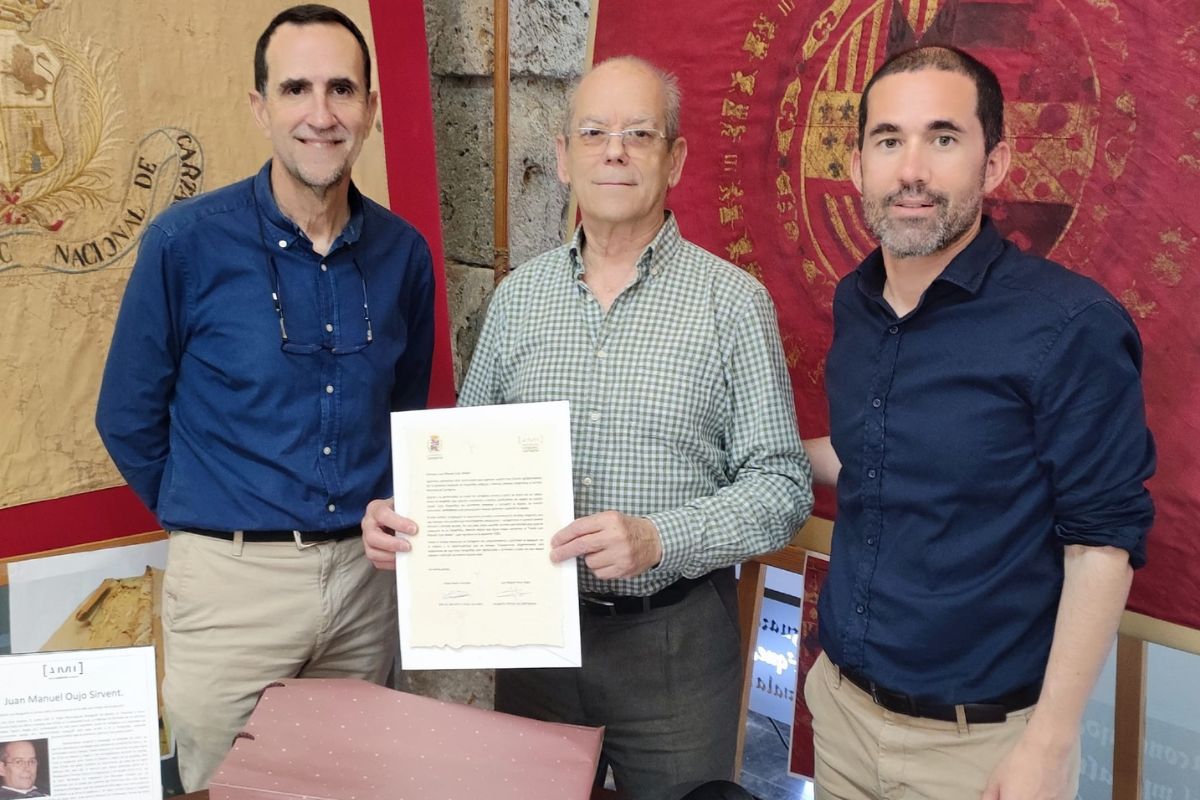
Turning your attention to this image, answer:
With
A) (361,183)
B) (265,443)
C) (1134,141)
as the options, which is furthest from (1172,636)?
(361,183)

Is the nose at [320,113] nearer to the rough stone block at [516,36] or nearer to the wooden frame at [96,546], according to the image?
the rough stone block at [516,36]

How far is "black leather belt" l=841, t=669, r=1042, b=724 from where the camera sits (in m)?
1.53

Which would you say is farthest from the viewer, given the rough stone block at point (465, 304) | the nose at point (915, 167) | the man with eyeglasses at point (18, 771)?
the rough stone block at point (465, 304)

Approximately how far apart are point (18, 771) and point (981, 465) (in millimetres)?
1390

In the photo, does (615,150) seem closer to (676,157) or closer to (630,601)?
(676,157)

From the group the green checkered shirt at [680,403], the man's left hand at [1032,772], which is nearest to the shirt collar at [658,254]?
the green checkered shirt at [680,403]

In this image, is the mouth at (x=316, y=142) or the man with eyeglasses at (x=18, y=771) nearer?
the man with eyeglasses at (x=18, y=771)

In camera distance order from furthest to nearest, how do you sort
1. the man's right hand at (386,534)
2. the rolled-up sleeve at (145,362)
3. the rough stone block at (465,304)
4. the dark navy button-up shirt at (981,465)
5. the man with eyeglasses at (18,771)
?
the rough stone block at (465,304) < the rolled-up sleeve at (145,362) < the man's right hand at (386,534) < the dark navy button-up shirt at (981,465) < the man with eyeglasses at (18,771)

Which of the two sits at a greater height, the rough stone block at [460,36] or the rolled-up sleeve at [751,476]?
the rough stone block at [460,36]

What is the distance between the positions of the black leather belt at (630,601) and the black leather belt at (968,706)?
1.34 feet

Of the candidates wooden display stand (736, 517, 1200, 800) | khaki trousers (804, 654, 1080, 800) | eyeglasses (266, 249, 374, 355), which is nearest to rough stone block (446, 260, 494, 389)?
eyeglasses (266, 249, 374, 355)

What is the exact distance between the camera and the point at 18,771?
129 cm

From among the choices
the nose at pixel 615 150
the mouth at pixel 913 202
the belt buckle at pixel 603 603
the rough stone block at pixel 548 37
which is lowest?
the belt buckle at pixel 603 603

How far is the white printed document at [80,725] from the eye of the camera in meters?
1.29
